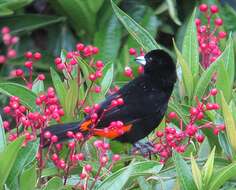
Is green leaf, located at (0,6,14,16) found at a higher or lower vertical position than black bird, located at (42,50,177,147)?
higher

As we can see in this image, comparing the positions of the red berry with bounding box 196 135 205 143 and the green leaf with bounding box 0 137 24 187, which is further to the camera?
the red berry with bounding box 196 135 205 143

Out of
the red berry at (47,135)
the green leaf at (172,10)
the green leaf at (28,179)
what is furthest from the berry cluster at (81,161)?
the green leaf at (172,10)

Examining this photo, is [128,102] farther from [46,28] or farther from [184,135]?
[46,28]

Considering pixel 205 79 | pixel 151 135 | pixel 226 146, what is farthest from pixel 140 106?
pixel 226 146

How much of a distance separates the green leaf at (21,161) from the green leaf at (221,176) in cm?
55

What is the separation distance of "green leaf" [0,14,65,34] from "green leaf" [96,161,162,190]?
289cm

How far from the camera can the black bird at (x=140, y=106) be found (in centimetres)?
294

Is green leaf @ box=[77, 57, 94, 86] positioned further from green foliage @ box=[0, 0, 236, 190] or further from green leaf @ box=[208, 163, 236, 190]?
green leaf @ box=[208, 163, 236, 190]

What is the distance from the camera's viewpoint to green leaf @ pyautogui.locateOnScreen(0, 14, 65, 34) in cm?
528

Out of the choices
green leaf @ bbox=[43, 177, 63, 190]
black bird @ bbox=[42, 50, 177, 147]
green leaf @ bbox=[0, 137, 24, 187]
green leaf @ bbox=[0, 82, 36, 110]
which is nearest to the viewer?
green leaf @ bbox=[0, 137, 24, 187]

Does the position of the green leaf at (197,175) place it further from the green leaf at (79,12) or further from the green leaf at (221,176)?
the green leaf at (79,12)

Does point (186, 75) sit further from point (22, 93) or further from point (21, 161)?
point (21, 161)

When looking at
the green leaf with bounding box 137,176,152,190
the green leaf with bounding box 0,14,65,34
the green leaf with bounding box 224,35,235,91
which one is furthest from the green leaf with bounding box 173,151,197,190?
the green leaf with bounding box 0,14,65,34

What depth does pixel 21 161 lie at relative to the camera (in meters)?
2.60
